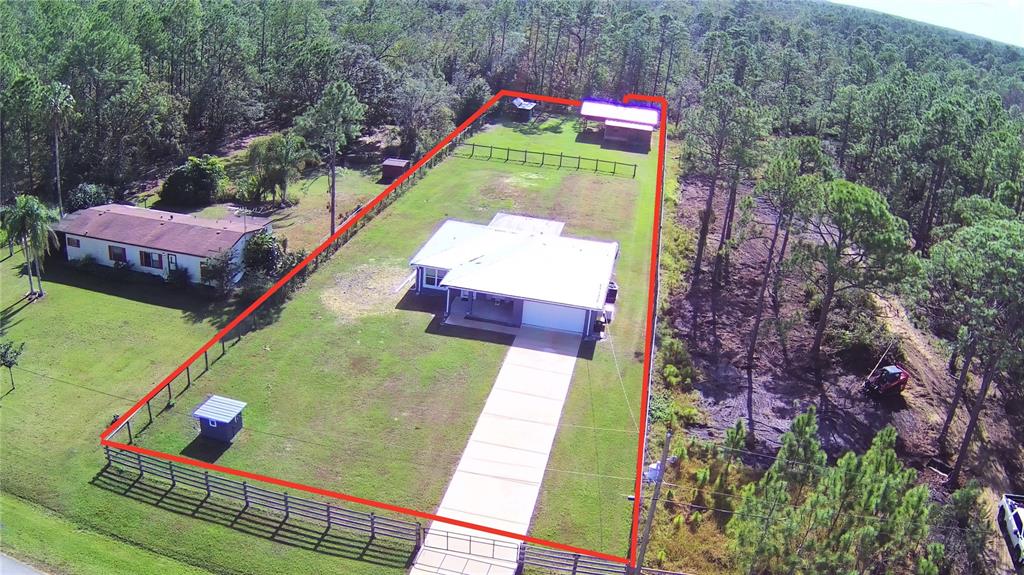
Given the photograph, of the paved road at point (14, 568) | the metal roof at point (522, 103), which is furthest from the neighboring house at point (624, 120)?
the paved road at point (14, 568)

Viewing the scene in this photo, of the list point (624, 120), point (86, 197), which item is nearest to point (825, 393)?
point (86, 197)

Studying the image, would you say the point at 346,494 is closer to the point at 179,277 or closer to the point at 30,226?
the point at 179,277

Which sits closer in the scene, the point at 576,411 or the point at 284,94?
the point at 576,411

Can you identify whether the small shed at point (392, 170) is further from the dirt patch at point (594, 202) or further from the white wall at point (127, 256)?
the white wall at point (127, 256)

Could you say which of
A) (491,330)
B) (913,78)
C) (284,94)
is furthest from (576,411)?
(913,78)

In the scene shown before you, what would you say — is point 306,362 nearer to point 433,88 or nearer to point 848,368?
point 848,368

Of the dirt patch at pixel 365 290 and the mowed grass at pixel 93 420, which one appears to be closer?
the mowed grass at pixel 93 420
